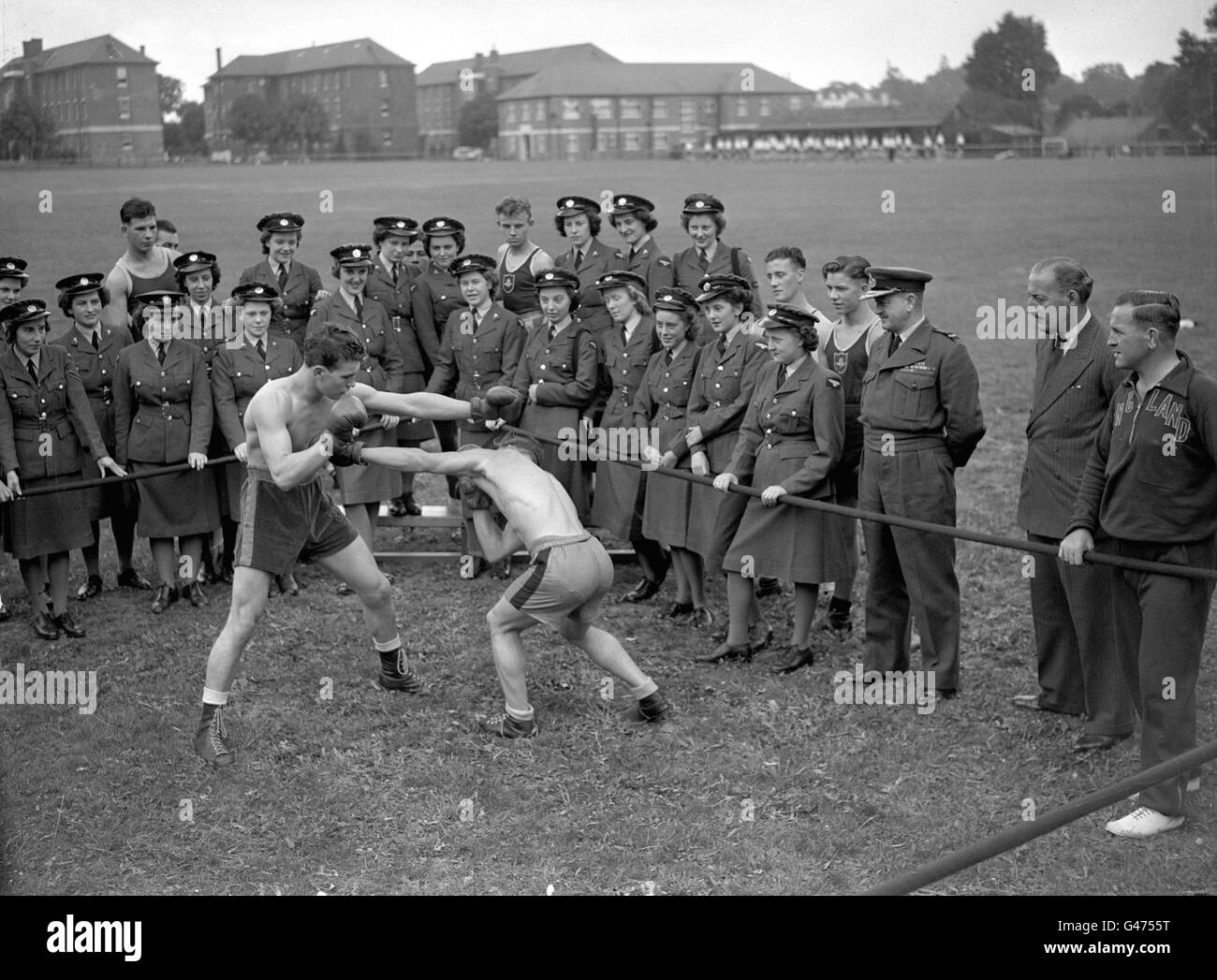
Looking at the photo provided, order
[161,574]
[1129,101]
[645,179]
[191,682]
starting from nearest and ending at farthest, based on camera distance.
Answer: [191,682], [161,574], [1129,101], [645,179]

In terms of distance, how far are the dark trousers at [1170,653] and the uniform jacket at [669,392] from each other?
338 centimetres

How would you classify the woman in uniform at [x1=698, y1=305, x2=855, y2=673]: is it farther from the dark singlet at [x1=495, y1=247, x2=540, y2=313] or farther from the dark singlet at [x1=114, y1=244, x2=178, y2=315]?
the dark singlet at [x1=114, y1=244, x2=178, y2=315]

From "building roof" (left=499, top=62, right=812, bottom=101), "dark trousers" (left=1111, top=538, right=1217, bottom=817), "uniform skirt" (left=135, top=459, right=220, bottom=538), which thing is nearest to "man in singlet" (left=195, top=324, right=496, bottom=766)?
"uniform skirt" (left=135, top=459, right=220, bottom=538)

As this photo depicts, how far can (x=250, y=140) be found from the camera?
60.0 feet

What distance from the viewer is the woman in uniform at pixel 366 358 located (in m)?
9.50

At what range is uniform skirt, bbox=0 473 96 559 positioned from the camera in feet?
28.1

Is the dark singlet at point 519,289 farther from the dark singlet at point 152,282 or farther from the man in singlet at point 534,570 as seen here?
the man in singlet at point 534,570

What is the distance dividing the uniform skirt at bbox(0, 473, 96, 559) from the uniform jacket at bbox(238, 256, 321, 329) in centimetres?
223

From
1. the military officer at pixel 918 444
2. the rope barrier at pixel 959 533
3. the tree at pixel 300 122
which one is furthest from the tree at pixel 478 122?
the military officer at pixel 918 444

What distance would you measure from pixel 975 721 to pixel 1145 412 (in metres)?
2.12

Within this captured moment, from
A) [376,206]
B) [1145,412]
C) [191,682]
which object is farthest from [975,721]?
[376,206]

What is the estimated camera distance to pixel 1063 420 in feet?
22.1
